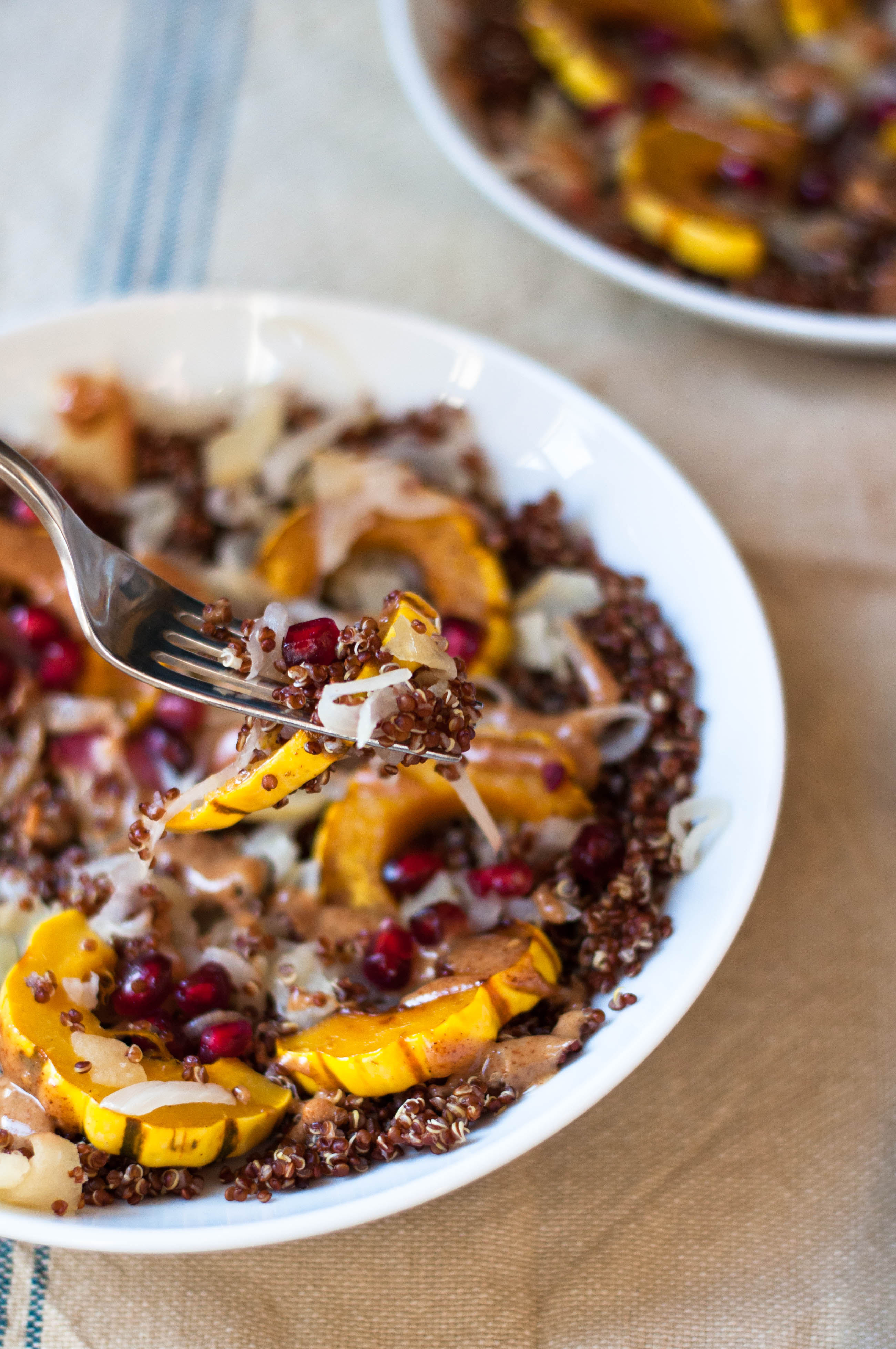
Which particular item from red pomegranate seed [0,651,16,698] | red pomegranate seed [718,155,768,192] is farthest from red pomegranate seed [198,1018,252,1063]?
red pomegranate seed [718,155,768,192]

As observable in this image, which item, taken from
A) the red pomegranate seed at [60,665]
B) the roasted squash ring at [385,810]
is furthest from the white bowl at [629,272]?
the red pomegranate seed at [60,665]

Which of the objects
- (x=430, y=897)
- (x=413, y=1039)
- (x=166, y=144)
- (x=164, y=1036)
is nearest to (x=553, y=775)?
(x=430, y=897)

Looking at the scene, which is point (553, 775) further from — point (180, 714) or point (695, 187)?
point (695, 187)

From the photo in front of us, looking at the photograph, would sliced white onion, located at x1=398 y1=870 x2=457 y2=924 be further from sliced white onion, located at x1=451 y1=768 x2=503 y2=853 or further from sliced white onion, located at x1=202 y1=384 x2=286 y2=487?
Answer: sliced white onion, located at x1=202 y1=384 x2=286 y2=487

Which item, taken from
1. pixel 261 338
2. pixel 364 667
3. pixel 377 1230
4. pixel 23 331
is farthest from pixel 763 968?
pixel 23 331

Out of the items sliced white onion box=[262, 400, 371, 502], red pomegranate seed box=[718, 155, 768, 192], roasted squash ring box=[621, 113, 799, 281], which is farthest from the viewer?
red pomegranate seed box=[718, 155, 768, 192]

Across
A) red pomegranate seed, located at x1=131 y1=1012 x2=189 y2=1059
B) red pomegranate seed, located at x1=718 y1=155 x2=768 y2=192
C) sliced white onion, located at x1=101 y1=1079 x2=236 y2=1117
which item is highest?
red pomegranate seed, located at x1=718 y1=155 x2=768 y2=192

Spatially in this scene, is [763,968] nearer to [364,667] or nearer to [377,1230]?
[377,1230]

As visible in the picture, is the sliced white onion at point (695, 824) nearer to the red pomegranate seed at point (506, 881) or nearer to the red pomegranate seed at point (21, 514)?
the red pomegranate seed at point (506, 881)
